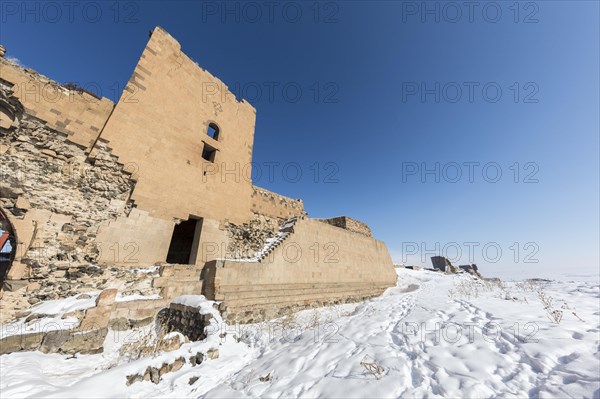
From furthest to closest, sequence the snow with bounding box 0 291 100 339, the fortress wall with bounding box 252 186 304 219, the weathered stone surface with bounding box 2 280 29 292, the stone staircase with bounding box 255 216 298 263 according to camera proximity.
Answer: the fortress wall with bounding box 252 186 304 219, the stone staircase with bounding box 255 216 298 263, the weathered stone surface with bounding box 2 280 29 292, the snow with bounding box 0 291 100 339

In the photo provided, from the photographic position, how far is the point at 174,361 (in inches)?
166

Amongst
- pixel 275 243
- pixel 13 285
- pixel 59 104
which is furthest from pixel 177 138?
pixel 13 285

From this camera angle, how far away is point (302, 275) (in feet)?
35.9

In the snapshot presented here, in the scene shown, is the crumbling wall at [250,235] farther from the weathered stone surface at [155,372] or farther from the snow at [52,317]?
the weathered stone surface at [155,372]

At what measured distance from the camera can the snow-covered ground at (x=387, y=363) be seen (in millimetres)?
2525

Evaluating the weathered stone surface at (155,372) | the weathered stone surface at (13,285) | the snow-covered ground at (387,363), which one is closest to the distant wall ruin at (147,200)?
the weathered stone surface at (13,285)

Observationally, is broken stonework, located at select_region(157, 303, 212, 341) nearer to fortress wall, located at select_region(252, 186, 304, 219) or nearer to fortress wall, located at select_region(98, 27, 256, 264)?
fortress wall, located at select_region(98, 27, 256, 264)

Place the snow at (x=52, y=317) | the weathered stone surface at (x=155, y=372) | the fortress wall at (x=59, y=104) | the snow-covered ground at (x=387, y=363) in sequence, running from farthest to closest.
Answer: the fortress wall at (x=59, y=104)
the snow at (x=52, y=317)
the weathered stone surface at (x=155, y=372)
the snow-covered ground at (x=387, y=363)

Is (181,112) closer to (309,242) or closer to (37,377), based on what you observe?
(309,242)

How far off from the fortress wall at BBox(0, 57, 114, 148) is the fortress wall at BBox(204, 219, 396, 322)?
242 inches

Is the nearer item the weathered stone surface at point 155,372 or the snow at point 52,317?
the weathered stone surface at point 155,372

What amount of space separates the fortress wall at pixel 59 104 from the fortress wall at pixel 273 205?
6.83 metres

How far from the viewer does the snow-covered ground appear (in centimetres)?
253

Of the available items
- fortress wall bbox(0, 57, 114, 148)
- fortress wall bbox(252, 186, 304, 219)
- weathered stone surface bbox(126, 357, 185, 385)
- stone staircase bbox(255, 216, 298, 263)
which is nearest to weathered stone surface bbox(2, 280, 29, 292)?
fortress wall bbox(0, 57, 114, 148)
